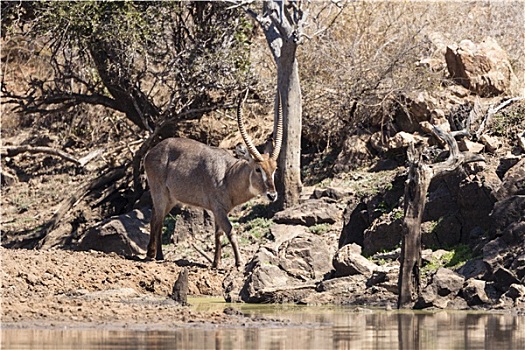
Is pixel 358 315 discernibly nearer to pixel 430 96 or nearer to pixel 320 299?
pixel 320 299

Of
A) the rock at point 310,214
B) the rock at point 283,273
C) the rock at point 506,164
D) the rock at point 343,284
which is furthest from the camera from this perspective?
the rock at point 310,214

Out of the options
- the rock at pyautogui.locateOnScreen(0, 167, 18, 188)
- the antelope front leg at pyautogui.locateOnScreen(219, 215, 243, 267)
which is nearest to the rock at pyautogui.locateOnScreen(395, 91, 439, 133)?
the antelope front leg at pyautogui.locateOnScreen(219, 215, 243, 267)

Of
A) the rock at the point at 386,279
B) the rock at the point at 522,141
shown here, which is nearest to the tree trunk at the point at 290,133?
the rock at the point at 522,141

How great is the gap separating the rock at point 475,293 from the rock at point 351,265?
1.43m

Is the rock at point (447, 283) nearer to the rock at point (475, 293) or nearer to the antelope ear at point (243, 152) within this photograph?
the rock at point (475, 293)

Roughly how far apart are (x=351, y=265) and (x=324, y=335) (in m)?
3.83

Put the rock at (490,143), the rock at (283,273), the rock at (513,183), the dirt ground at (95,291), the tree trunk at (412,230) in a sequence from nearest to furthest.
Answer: the dirt ground at (95,291) < the tree trunk at (412,230) < the rock at (283,273) < the rock at (513,183) < the rock at (490,143)

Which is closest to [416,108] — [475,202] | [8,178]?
[475,202]

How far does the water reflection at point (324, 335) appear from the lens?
10453 millimetres

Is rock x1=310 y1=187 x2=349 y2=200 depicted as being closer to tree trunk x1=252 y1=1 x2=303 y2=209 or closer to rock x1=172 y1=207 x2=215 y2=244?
tree trunk x1=252 y1=1 x2=303 y2=209

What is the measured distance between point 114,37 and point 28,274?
709 cm

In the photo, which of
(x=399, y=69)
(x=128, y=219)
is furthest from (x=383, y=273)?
(x=399, y=69)

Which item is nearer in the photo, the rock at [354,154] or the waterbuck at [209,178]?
the waterbuck at [209,178]

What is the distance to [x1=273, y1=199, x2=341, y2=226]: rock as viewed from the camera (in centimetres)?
1923
